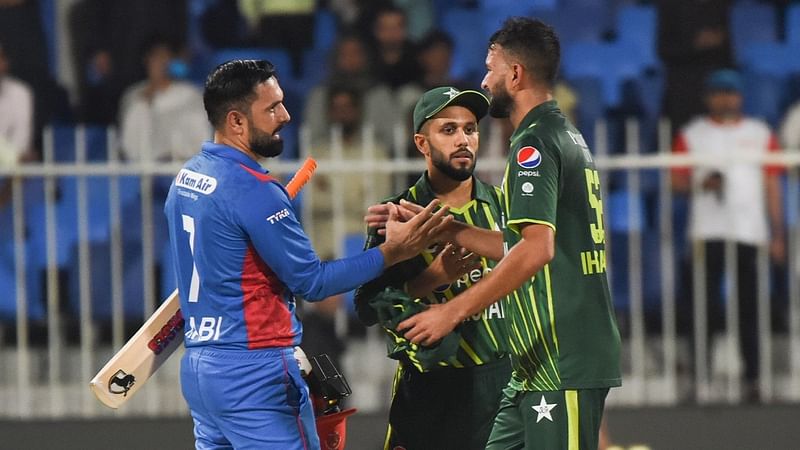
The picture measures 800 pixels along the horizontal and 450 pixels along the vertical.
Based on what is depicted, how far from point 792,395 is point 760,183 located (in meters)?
1.36

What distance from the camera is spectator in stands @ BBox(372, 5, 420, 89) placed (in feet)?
33.5

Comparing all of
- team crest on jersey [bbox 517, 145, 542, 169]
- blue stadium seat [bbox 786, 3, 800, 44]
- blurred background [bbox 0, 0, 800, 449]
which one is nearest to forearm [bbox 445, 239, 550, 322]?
team crest on jersey [bbox 517, 145, 542, 169]

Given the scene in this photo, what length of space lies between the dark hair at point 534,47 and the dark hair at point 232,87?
93cm

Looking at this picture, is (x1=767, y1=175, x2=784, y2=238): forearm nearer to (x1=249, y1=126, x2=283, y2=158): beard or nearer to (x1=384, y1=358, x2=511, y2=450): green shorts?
(x1=384, y1=358, x2=511, y2=450): green shorts

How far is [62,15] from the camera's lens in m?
11.3

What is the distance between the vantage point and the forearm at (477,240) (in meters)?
5.50

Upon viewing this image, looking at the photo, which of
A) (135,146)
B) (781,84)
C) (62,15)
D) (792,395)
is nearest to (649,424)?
(792,395)

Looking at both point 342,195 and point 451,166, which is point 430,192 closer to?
point 451,166

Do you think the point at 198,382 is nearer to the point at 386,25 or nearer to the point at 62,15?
the point at 386,25

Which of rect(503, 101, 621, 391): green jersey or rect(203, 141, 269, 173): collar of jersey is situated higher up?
rect(203, 141, 269, 173): collar of jersey

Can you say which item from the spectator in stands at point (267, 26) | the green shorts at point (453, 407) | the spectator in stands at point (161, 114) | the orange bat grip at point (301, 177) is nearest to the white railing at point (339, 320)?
the spectator in stands at point (161, 114)

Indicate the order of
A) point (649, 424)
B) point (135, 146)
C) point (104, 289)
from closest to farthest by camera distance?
point (649, 424)
point (104, 289)
point (135, 146)

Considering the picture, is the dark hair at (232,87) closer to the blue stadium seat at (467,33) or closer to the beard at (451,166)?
the beard at (451,166)

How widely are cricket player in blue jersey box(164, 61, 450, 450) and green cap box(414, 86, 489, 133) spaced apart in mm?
856
